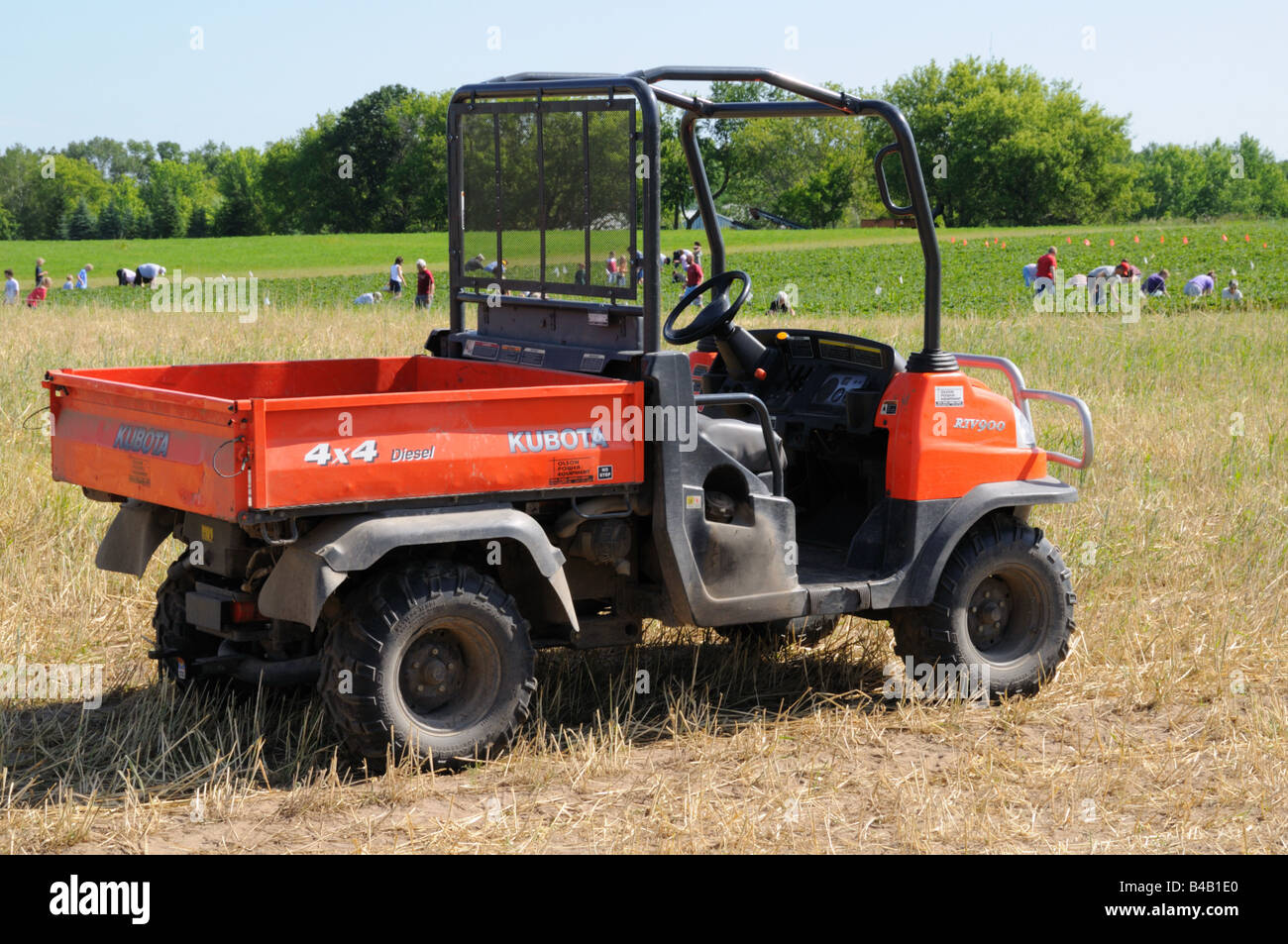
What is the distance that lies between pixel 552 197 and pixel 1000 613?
2554 mm

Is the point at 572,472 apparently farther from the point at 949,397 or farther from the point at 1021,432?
the point at 1021,432

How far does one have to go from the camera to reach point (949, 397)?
5.92 metres

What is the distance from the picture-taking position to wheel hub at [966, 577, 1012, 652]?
6.29 metres

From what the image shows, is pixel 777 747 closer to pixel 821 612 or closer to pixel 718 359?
pixel 821 612

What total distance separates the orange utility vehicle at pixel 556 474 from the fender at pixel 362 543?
0.4 inches

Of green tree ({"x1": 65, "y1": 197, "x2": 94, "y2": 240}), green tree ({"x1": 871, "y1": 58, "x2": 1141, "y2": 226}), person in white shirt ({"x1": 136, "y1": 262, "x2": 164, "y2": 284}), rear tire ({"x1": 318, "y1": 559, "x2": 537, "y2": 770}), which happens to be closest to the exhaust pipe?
rear tire ({"x1": 318, "y1": 559, "x2": 537, "y2": 770})

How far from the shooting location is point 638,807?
4863 millimetres

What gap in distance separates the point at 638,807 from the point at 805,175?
2542 inches

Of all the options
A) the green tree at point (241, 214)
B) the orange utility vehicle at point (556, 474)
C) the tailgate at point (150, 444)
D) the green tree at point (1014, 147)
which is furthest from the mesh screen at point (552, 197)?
the green tree at point (241, 214)

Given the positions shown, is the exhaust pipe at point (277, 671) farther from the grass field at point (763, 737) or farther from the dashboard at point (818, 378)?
the dashboard at point (818, 378)

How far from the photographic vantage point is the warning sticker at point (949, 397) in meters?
5.89

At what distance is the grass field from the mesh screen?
5.39ft

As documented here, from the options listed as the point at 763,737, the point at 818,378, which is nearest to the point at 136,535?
the point at 763,737

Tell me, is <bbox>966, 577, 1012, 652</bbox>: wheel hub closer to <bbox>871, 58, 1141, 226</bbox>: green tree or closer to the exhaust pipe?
the exhaust pipe
